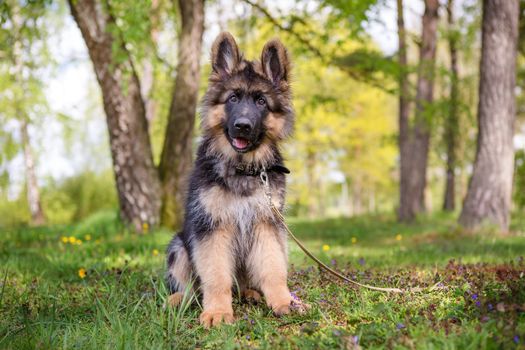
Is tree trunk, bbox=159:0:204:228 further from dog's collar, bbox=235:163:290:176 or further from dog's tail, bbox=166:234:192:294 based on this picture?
dog's collar, bbox=235:163:290:176

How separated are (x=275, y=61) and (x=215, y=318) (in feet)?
6.92

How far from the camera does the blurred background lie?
8828 mm

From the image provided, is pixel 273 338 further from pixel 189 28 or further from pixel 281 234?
pixel 189 28

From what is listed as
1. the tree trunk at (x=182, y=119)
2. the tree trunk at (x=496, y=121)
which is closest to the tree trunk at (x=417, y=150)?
the tree trunk at (x=496, y=121)

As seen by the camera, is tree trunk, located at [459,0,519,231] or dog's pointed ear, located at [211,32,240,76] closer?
dog's pointed ear, located at [211,32,240,76]

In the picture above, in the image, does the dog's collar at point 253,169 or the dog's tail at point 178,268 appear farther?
the dog's tail at point 178,268

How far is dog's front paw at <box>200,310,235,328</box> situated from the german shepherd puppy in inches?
0.4

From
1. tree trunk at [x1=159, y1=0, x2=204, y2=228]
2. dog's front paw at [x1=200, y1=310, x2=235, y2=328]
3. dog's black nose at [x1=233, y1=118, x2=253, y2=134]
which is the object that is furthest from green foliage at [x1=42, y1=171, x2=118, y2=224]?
dog's front paw at [x1=200, y1=310, x2=235, y2=328]

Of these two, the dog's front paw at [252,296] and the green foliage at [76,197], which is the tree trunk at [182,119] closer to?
the dog's front paw at [252,296]

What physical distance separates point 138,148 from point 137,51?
6.43 ft

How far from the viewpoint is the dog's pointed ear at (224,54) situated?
409cm

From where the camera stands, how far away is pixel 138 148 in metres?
8.87

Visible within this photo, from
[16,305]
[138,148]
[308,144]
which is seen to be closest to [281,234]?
[16,305]

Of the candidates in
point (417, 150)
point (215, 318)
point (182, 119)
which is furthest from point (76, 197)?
point (215, 318)
